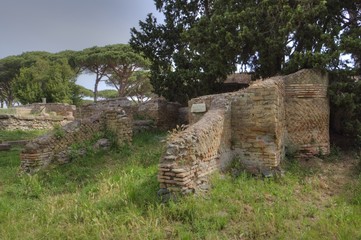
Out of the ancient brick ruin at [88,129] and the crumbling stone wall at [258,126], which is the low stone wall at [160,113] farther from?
the crumbling stone wall at [258,126]

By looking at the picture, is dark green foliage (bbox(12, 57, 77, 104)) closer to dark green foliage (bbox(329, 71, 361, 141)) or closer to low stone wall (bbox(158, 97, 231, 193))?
dark green foliage (bbox(329, 71, 361, 141))

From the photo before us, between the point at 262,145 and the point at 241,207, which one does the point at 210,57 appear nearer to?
the point at 262,145

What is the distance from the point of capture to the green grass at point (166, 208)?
4.65 metres

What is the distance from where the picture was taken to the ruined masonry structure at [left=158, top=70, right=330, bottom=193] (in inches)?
221

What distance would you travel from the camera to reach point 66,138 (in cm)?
845

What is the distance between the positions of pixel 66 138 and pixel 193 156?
4.11 m

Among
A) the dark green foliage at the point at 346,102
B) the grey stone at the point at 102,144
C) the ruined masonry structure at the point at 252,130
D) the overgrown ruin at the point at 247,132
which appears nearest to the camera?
the ruined masonry structure at the point at 252,130

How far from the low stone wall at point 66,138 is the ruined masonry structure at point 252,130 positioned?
2375 mm

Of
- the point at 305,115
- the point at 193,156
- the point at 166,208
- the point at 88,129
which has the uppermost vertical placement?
the point at 305,115

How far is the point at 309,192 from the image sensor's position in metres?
6.27

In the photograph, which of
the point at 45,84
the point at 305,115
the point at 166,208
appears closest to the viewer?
the point at 166,208

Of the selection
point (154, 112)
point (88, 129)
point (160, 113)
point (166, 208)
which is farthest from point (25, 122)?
point (166, 208)

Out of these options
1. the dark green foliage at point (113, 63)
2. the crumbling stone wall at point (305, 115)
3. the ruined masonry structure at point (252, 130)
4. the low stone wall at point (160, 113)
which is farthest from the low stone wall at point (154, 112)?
the dark green foliage at point (113, 63)

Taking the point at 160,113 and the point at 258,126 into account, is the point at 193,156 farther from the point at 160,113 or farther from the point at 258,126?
the point at 160,113
